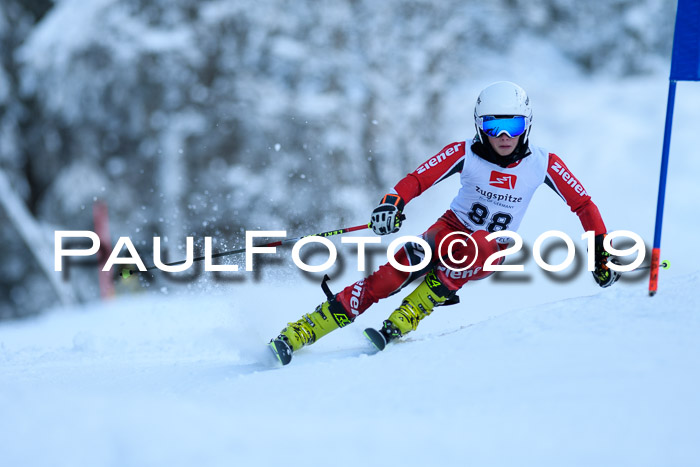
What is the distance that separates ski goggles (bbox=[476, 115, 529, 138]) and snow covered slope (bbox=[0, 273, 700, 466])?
93 centimetres

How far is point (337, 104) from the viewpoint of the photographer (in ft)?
A: 36.3

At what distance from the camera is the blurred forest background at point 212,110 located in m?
10.9

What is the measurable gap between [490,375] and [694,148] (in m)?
10.9

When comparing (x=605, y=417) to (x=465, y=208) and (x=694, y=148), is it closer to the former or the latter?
(x=465, y=208)

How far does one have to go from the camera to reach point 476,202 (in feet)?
12.4

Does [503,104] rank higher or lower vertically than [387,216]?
higher

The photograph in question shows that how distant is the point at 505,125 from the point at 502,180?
0.33 meters

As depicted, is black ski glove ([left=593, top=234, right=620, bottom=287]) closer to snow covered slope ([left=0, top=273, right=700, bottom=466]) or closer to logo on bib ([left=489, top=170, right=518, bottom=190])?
snow covered slope ([left=0, top=273, right=700, bottom=466])

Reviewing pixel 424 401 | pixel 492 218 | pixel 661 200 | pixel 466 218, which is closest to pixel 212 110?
pixel 466 218

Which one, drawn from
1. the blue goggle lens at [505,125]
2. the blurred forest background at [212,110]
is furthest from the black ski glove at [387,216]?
the blurred forest background at [212,110]

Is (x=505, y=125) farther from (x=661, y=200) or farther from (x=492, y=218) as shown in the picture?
(x=661, y=200)

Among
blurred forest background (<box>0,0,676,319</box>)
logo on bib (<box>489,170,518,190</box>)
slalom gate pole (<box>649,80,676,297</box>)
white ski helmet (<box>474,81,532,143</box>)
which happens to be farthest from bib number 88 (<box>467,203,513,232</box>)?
blurred forest background (<box>0,0,676,319</box>)

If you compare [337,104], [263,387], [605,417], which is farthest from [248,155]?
[605,417]

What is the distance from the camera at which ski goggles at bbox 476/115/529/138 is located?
347 cm
